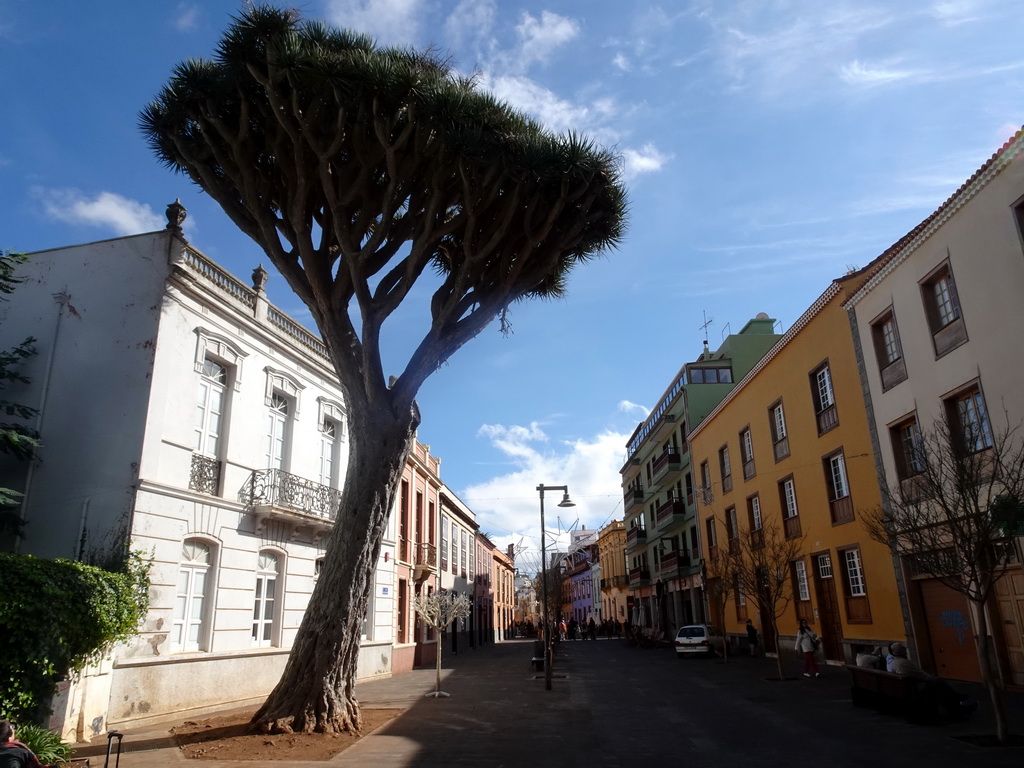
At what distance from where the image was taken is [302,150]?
37.1 ft

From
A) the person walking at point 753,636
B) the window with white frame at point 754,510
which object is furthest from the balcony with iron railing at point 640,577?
the window with white frame at point 754,510

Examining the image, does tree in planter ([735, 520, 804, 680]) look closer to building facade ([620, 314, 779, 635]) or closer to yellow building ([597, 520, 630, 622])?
building facade ([620, 314, 779, 635])

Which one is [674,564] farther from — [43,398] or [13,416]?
[13,416]

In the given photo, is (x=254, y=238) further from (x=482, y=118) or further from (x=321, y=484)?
(x=321, y=484)

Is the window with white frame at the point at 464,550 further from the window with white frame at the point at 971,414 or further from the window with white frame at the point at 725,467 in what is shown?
the window with white frame at the point at 971,414

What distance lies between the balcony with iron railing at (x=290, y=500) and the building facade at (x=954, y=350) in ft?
42.7

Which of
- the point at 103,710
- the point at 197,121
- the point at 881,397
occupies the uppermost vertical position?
the point at 197,121

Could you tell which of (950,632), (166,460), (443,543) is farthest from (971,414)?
(443,543)

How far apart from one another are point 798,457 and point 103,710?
64.6ft

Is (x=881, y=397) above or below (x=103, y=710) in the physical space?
above

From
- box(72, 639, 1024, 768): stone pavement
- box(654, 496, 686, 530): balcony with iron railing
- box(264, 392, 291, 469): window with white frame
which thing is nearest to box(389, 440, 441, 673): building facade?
box(264, 392, 291, 469): window with white frame

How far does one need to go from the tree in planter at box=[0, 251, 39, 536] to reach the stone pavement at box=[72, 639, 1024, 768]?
4.53 meters

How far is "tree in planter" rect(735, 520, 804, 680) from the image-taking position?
768 inches

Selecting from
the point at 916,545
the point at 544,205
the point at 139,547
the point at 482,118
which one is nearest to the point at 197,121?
the point at 482,118
